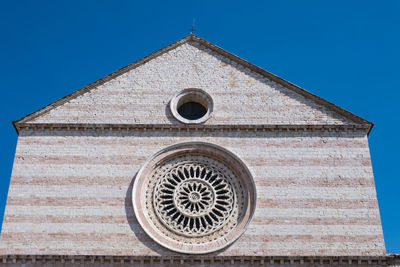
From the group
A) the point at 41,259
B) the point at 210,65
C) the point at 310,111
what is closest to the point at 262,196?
the point at 310,111

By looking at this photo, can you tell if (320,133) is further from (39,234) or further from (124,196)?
(39,234)

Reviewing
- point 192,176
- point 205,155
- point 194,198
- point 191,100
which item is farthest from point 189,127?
point 194,198

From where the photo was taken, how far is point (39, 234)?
42.0 ft

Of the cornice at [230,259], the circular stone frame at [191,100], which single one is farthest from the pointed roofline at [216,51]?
the cornice at [230,259]

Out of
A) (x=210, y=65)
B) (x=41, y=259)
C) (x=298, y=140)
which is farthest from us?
(x=210, y=65)

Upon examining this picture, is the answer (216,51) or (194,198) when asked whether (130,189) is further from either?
(216,51)

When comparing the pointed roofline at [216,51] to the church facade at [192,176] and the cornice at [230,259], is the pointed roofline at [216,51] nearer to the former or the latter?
the church facade at [192,176]

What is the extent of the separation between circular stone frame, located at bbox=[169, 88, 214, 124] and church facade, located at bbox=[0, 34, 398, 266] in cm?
4

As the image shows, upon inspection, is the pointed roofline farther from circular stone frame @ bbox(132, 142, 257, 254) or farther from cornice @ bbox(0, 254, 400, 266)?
cornice @ bbox(0, 254, 400, 266)

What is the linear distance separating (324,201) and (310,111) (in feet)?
8.66

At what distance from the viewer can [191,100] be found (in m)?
15.1

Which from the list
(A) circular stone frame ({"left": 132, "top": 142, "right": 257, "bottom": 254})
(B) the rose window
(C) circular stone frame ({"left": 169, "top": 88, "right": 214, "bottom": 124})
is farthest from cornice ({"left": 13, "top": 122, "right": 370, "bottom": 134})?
(B) the rose window

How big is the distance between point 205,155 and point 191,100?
1.86 meters

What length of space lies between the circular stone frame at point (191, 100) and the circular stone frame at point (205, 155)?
0.91 metres
